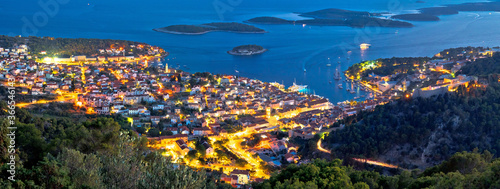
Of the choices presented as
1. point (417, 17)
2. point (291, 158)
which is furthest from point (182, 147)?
point (417, 17)

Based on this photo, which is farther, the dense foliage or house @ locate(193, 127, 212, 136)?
the dense foliage

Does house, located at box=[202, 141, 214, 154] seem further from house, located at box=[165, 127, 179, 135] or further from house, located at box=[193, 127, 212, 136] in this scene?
house, located at box=[165, 127, 179, 135]

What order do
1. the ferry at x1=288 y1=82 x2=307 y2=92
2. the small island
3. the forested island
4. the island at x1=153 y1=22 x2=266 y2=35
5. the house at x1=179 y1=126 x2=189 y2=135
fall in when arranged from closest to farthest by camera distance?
the house at x1=179 y1=126 x2=189 y2=135, the ferry at x1=288 y1=82 x2=307 y2=92, the small island, the island at x1=153 y1=22 x2=266 y2=35, the forested island

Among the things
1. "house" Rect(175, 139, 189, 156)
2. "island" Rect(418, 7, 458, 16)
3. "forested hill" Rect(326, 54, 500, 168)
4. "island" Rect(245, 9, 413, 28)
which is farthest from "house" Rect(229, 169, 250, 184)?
"island" Rect(418, 7, 458, 16)

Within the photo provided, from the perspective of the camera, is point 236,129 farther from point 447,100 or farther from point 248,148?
point 447,100

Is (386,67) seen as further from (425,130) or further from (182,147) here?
(182,147)

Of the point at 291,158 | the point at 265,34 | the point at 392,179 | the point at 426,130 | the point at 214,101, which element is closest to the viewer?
the point at 392,179

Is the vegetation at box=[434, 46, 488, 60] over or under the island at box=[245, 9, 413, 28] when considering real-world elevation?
under
